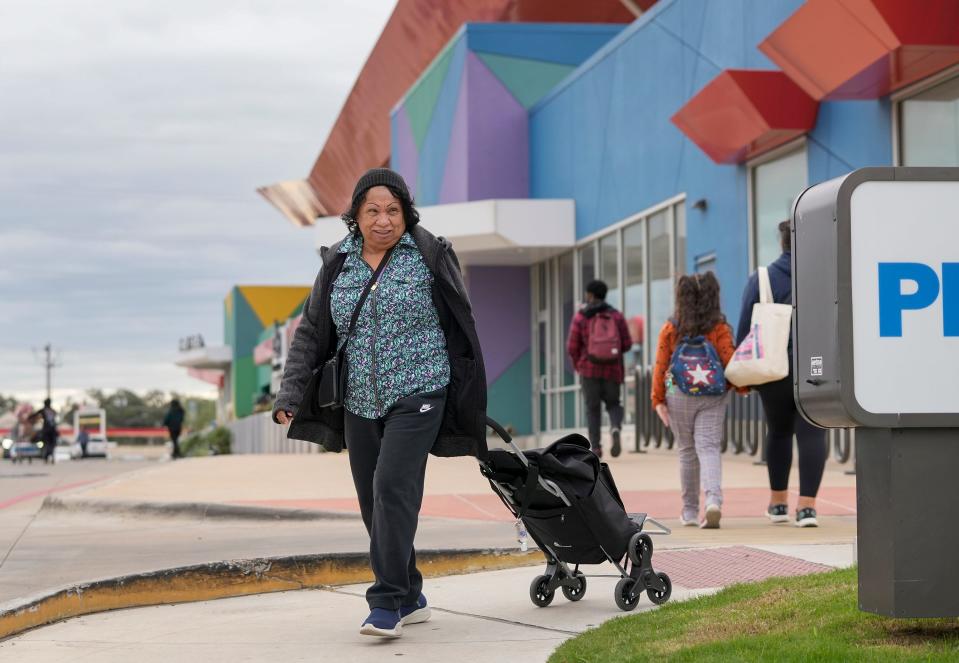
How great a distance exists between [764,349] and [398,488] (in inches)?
140

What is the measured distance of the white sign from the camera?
4746 mm

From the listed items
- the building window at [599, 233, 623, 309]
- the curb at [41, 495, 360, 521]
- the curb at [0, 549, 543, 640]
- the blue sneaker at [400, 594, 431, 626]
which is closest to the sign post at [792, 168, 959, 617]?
the blue sneaker at [400, 594, 431, 626]

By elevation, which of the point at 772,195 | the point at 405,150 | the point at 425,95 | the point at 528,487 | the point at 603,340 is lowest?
the point at 528,487

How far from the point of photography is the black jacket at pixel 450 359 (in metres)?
5.94

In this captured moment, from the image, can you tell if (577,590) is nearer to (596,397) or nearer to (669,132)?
(596,397)

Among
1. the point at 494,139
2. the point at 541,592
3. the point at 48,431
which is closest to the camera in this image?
the point at 541,592

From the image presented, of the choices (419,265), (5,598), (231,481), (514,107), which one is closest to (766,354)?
(419,265)

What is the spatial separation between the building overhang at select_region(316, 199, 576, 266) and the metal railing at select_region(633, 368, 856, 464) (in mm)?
5254

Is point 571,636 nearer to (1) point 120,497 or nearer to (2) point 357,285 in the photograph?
(2) point 357,285

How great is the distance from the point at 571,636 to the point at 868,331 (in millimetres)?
1830

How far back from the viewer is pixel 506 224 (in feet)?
86.4

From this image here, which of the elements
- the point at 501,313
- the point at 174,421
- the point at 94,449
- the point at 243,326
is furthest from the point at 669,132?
the point at 94,449

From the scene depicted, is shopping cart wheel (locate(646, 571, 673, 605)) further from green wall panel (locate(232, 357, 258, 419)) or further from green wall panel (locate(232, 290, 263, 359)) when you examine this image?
green wall panel (locate(232, 290, 263, 359))

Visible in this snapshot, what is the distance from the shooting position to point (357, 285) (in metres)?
6.02
